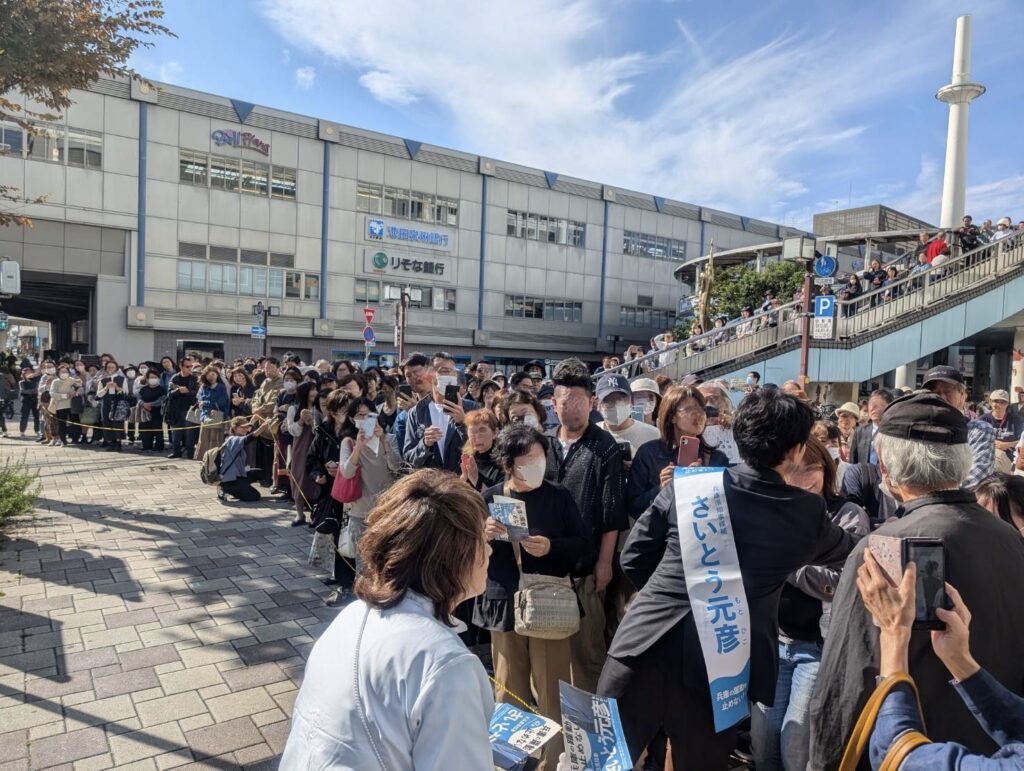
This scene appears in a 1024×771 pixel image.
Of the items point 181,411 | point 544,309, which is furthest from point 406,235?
point 181,411

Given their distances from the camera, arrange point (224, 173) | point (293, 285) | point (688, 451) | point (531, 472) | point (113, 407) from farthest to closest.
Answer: point (293, 285)
point (224, 173)
point (113, 407)
point (688, 451)
point (531, 472)

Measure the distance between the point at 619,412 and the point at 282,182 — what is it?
28669 millimetres

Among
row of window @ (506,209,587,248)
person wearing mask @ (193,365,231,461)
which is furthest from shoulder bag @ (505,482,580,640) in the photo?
row of window @ (506,209,587,248)

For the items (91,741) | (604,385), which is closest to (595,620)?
(604,385)

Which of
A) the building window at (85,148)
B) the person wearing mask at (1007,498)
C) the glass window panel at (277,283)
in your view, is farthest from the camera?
the glass window panel at (277,283)

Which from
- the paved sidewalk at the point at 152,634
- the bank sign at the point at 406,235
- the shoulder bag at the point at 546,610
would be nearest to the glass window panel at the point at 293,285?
the bank sign at the point at 406,235

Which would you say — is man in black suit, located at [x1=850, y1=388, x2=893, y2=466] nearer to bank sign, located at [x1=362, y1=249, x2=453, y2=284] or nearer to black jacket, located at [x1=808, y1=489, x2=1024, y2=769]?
black jacket, located at [x1=808, y1=489, x2=1024, y2=769]

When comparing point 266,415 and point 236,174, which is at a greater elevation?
point 236,174

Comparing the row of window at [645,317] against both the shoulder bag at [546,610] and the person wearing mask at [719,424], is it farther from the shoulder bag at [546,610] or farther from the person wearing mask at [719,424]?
the shoulder bag at [546,610]

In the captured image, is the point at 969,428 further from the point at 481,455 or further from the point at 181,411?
the point at 181,411

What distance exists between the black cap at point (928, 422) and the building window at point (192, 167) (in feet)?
99.4

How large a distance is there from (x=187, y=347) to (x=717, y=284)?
24158mm

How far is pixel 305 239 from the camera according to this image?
97.3 ft

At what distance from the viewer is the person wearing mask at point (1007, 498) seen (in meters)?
2.56
